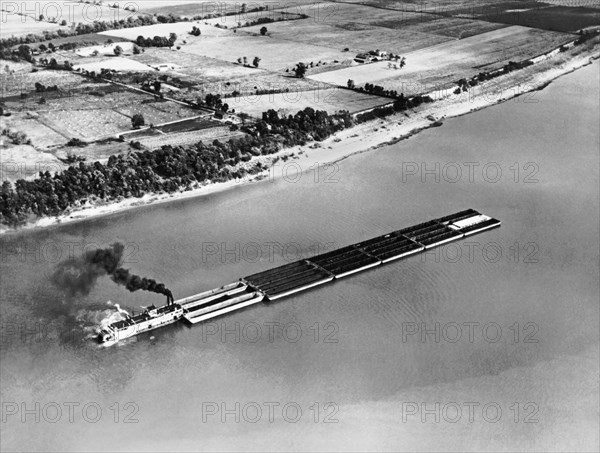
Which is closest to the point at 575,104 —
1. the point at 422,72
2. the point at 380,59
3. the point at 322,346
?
the point at 422,72

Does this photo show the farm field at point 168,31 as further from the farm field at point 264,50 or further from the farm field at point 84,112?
the farm field at point 84,112

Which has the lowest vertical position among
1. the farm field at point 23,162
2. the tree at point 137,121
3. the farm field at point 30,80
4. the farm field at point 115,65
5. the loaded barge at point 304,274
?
the loaded barge at point 304,274

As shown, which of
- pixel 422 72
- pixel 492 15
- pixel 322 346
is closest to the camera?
pixel 322 346

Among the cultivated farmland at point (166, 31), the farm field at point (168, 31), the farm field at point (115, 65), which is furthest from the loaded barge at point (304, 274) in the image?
the cultivated farmland at point (166, 31)

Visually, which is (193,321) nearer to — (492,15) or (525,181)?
(525,181)

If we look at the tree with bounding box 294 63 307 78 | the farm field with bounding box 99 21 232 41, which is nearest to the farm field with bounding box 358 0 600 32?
the farm field with bounding box 99 21 232 41

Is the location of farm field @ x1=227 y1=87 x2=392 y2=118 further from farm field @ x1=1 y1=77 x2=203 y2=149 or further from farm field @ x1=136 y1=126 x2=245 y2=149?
farm field @ x1=1 y1=77 x2=203 y2=149

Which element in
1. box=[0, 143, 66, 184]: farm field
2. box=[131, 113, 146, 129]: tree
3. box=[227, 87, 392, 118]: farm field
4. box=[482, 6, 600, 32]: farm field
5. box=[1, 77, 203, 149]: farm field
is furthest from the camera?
box=[482, 6, 600, 32]: farm field
